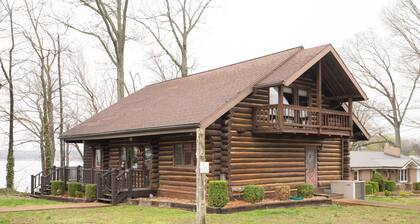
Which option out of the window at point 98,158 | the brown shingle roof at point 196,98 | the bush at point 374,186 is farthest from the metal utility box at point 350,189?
the window at point 98,158

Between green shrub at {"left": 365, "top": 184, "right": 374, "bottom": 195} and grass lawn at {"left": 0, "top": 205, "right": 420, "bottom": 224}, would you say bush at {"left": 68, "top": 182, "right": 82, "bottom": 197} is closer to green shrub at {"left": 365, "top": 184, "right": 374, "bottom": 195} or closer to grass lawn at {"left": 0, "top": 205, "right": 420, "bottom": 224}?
grass lawn at {"left": 0, "top": 205, "right": 420, "bottom": 224}

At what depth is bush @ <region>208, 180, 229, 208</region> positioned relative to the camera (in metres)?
16.4

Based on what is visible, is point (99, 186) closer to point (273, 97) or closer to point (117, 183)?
point (117, 183)

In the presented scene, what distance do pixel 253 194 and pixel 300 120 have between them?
4.12m

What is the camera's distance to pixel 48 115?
34.3 metres

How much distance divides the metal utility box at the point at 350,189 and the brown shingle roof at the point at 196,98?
6.12 m

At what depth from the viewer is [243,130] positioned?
1892 centimetres

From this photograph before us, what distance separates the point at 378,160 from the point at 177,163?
1128 inches

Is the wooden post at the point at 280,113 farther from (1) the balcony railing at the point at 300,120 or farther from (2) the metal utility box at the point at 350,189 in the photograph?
(2) the metal utility box at the point at 350,189

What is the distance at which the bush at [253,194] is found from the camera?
1784cm

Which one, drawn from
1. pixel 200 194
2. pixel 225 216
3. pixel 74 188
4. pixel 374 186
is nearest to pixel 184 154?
pixel 225 216

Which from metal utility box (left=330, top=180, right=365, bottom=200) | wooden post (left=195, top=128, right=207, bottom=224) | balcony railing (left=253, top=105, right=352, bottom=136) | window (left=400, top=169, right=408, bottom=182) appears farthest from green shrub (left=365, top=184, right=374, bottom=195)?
wooden post (left=195, top=128, right=207, bottom=224)

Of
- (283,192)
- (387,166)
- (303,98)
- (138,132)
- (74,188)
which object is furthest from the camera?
(387,166)

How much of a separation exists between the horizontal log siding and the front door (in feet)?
0.83
